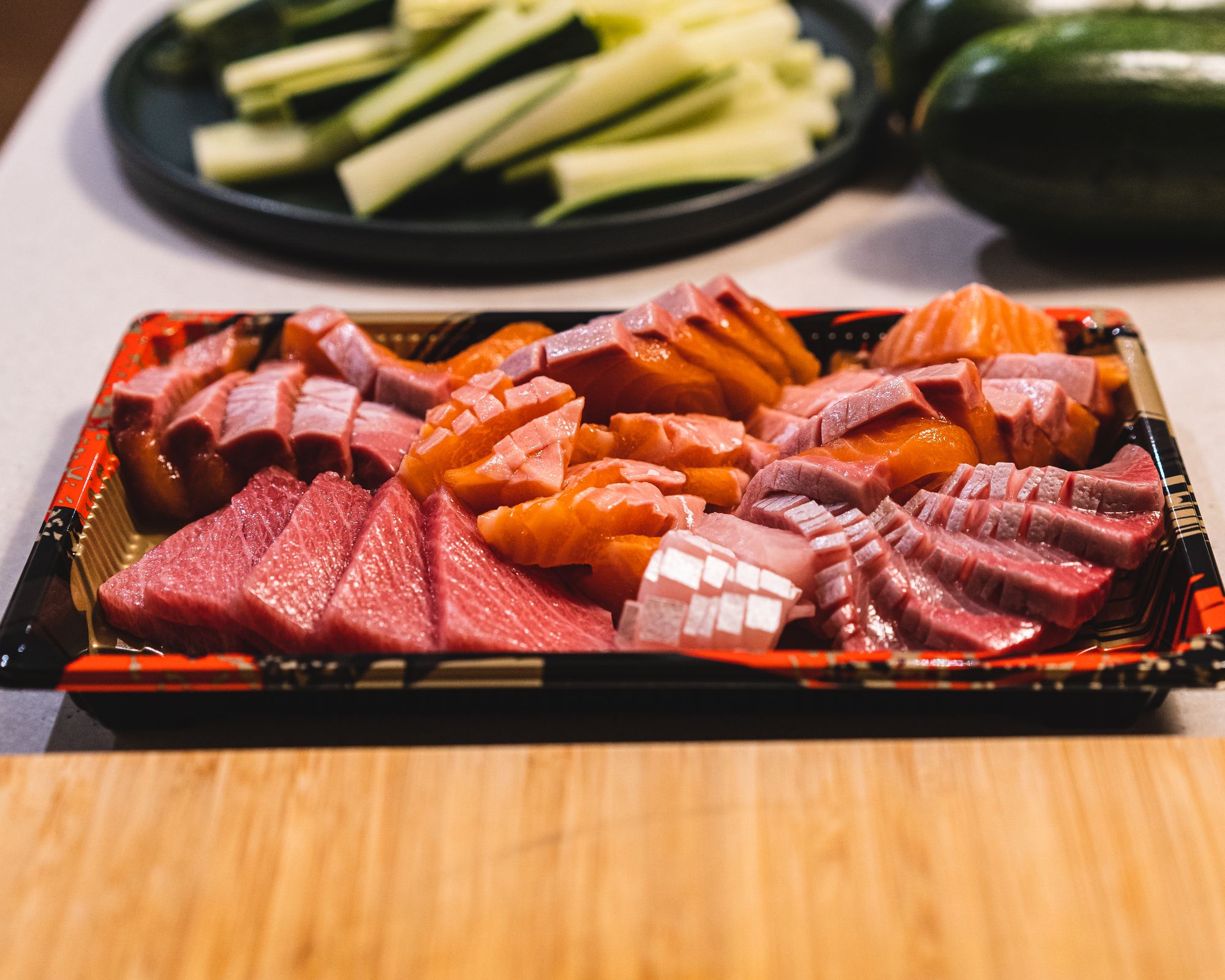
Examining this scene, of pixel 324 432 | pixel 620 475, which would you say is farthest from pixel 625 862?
pixel 324 432

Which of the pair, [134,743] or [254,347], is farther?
[254,347]

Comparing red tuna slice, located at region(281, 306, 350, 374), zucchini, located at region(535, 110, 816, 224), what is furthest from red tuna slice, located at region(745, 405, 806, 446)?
zucchini, located at region(535, 110, 816, 224)

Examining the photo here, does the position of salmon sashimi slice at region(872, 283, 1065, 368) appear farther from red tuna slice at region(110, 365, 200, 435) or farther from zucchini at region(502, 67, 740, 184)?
red tuna slice at region(110, 365, 200, 435)

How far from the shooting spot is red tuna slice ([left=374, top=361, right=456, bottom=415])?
2189mm

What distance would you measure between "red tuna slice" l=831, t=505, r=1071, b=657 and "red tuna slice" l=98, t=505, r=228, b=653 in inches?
42.7

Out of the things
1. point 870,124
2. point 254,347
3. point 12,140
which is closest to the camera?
point 254,347

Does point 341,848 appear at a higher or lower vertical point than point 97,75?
lower

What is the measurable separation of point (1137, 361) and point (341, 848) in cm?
182

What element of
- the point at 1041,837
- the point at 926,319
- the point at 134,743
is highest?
the point at 926,319

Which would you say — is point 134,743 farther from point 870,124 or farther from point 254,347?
point 870,124

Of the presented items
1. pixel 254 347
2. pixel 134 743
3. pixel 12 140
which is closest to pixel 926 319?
pixel 254 347

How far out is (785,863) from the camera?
1.49m

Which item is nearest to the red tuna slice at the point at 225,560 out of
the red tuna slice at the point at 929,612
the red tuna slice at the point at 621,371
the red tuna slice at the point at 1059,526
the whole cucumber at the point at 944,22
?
the red tuna slice at the point at 621,371

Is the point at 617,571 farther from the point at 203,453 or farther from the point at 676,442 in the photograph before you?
the point at 203,453
